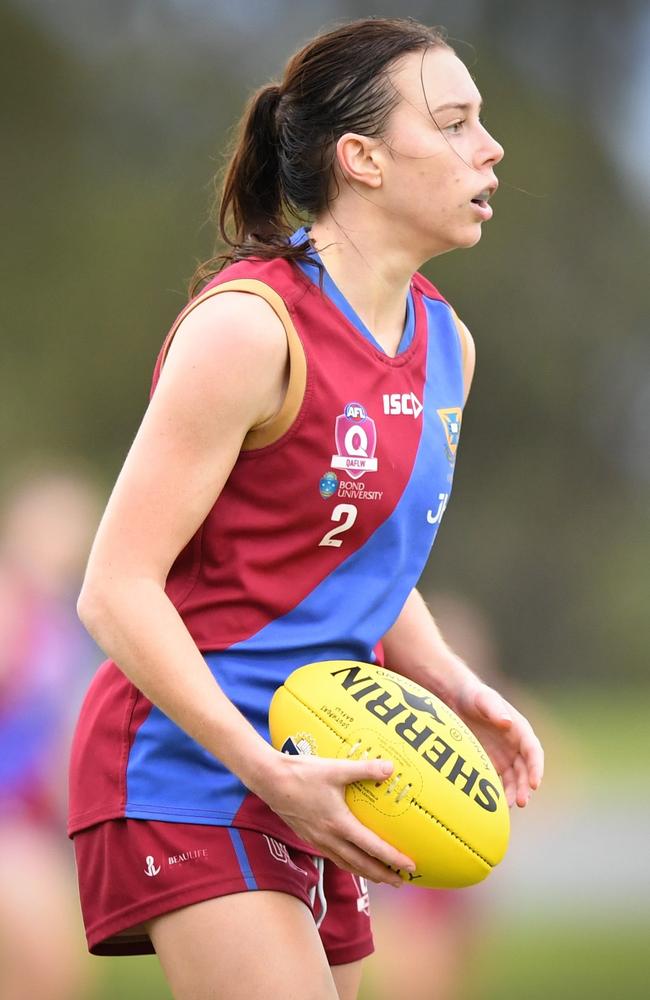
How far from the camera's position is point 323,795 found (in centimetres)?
198

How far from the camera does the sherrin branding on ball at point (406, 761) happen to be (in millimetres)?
2039

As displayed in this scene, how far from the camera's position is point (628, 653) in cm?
1565

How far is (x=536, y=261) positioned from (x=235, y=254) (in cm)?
1298

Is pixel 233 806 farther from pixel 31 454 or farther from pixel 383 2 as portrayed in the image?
pixel 383 2

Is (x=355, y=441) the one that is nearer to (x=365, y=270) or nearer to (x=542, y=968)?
(x=365, y=270)

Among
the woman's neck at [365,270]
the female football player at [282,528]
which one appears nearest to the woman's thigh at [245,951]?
the female football player at [282,528]

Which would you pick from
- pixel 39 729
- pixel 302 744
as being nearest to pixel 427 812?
pixel 302 744

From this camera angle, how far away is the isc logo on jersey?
7.50ft

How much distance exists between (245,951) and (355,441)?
2.47 ft

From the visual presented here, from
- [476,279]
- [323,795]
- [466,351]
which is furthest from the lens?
[476,279]

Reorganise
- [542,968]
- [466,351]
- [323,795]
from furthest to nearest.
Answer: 1. [542,968]
2. [466,351]
3. [323,795]

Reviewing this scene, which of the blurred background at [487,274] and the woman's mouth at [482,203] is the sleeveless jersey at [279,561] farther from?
the blurred background at [487,274]

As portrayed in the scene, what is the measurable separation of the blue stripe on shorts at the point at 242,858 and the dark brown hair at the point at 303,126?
0.89 meters

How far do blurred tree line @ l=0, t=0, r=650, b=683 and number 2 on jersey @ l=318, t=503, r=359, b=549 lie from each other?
37.9 feet
